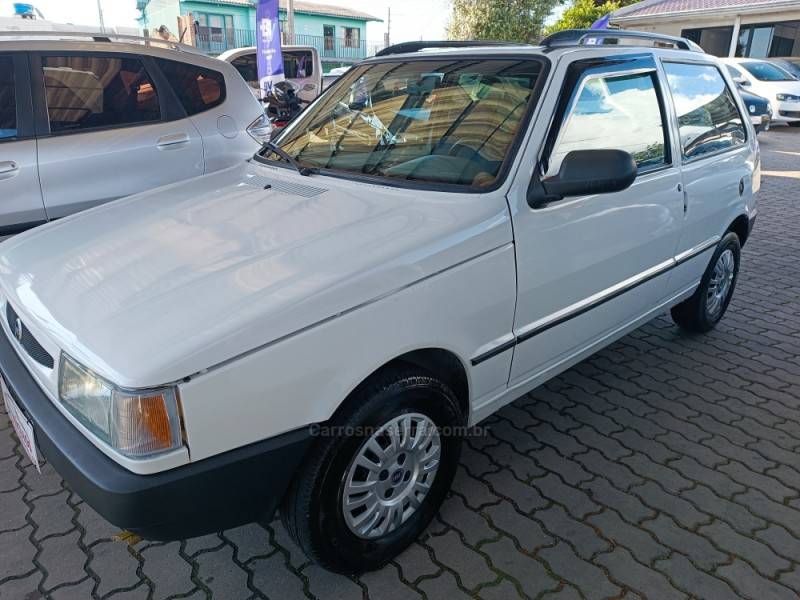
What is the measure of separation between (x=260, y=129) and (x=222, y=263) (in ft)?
10.6

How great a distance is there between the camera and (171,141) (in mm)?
4316

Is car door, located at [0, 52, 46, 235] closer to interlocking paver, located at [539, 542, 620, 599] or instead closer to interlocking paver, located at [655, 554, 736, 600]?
interlocking paver, located at [539, 542, 620, 599]

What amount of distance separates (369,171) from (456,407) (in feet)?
3.51

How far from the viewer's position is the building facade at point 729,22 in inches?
834

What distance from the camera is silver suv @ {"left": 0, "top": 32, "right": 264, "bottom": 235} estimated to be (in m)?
3.82

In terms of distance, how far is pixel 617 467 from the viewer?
2.81 meters

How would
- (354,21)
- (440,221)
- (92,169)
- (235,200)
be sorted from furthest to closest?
(354,21) → (92,169) → (235,200) → (440,221)

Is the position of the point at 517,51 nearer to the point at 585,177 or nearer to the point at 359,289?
the point at 585,177

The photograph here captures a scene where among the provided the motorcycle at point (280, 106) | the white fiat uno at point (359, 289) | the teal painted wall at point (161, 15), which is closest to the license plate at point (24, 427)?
the white fiat uno at point (359, 289)

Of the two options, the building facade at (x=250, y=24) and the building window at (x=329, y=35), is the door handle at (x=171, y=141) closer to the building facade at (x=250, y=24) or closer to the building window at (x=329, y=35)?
the building facade at (x=250, y=24)

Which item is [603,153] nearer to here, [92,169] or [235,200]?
[235,200]

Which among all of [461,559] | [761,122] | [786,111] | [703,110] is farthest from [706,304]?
[786,111]

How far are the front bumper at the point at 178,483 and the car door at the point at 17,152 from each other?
2.41m

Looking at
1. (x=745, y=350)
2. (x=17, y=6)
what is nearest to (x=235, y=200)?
(x=745, y=350)
